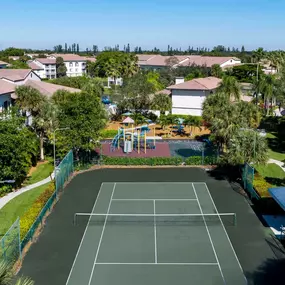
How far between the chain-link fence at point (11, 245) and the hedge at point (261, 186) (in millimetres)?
17381

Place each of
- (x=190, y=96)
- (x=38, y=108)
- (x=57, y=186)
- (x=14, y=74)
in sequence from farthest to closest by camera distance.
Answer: (x=14, y=74) < (x=190, y=96) < (x=38, y=108) < (x=57, y=186)

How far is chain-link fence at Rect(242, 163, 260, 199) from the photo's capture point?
32.1m

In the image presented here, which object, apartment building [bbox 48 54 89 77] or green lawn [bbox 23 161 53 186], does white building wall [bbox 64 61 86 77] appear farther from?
green lawn [bbox 23 161 53 186]

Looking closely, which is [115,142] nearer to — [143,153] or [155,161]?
[143,153]

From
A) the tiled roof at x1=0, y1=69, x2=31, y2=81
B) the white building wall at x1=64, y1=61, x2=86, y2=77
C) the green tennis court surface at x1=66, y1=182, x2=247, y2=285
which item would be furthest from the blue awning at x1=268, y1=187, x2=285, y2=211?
the white building wall at x1=64, y1=61, x2=86, y2=77

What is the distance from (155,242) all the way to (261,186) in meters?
11.5

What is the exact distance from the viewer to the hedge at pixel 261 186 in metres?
30.9

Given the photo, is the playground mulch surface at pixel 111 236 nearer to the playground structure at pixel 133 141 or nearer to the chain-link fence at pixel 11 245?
the chain-link fence at pixel 11 245

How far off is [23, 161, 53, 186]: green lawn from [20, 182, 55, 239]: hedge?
361cm

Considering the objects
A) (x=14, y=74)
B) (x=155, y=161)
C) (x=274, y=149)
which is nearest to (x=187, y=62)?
(x=14, y=74)

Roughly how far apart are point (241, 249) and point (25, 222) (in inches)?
505

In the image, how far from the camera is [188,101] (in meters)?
65.8

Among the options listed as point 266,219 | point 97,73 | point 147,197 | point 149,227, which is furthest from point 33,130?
point 97,73

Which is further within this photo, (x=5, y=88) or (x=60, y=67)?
(x=60, y=67)
